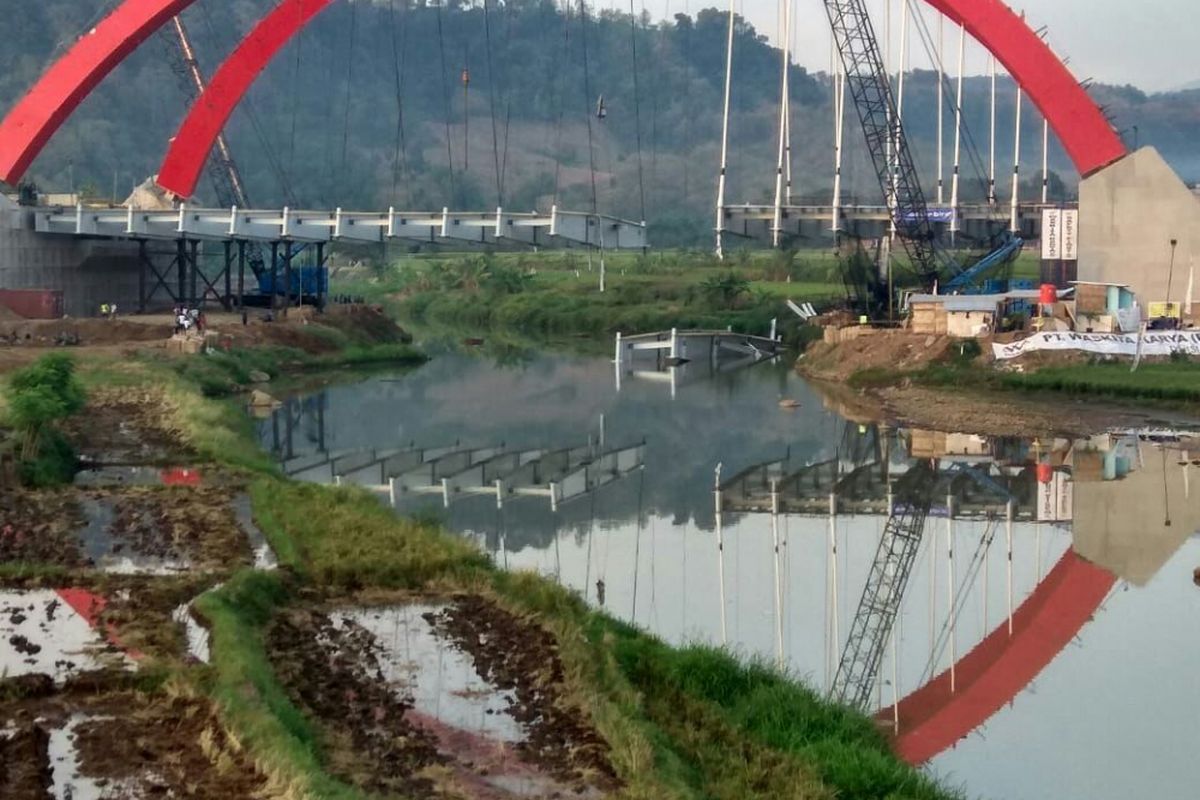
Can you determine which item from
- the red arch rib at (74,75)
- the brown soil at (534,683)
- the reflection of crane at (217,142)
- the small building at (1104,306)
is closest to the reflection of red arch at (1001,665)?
the brown soil at (534,683)

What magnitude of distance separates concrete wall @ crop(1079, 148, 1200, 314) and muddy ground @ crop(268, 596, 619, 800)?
22.7m

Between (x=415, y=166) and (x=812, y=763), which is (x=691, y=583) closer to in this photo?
(x=812, y=763)

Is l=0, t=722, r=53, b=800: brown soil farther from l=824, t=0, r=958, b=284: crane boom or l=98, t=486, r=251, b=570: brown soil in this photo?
l=824, t=0, r=958, b=284: crane boom

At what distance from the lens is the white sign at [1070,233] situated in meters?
32.8

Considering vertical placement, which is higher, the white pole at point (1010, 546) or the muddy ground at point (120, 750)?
the muddy ground at point (120, 750)

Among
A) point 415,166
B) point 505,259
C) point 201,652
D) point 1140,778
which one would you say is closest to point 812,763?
point 1140,778

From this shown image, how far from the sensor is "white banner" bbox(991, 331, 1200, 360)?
29.5 metres

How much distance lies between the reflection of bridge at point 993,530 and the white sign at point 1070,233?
8.90 m

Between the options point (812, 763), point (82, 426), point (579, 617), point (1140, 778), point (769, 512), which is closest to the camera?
point (812, 763)

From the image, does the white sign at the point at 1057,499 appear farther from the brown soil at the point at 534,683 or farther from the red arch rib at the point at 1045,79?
the red arch rib at the point at 1045,79

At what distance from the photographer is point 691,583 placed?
48.9 ft

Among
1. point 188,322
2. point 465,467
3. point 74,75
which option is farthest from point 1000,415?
point 74,75

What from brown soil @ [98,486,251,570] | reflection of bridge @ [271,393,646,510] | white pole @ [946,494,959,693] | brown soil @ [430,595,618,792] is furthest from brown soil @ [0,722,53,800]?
reflection of bridge @ [271,393,646,510]

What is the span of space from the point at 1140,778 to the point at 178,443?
1296 centimetres
